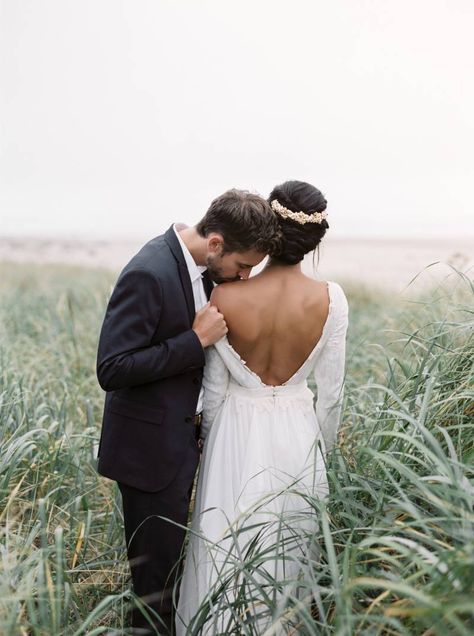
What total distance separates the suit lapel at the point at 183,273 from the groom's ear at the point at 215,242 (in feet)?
0.40

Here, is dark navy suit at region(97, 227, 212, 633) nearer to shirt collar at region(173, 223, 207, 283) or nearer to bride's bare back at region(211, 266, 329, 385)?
shirt collar at region(173, 223, 207, 283)

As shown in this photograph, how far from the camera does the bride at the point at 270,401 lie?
2.74 meters

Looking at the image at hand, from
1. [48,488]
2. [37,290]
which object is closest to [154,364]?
[48,488]

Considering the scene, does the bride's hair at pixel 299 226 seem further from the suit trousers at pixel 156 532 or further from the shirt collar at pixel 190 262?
the suit trousers at pixel 156 532

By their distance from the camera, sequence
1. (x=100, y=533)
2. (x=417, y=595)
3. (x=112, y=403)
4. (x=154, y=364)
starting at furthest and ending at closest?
1. (x=100, y=533)
2. (x=112, y=403)
3. (x=154, y=364)
4. (x=417, y=595)

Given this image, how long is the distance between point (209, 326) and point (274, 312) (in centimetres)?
24

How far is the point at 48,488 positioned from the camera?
360 cm

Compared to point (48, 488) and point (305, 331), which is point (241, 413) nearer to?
point (305, 331)

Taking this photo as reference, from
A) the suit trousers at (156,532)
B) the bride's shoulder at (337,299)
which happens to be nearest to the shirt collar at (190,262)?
the bride's shoulder at (337,299)

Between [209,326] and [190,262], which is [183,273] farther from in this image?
[209,326]

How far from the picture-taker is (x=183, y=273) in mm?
2791

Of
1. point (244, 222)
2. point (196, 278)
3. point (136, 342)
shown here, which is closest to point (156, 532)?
point (136, 342)

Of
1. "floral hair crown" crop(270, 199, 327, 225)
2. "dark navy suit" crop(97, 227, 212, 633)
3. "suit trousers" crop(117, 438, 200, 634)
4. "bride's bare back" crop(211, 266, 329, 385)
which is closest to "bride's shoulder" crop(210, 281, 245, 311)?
"bride's bare back" crop(211, 266, 329, 385)

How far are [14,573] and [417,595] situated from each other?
135 centimetres
